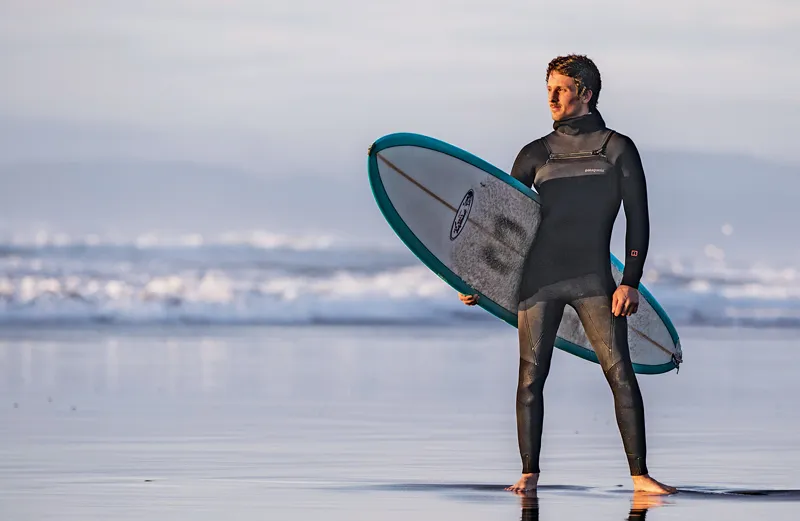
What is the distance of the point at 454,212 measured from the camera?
24.5ft

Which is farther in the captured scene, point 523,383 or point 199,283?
point 199,283

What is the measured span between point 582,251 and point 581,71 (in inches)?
28.1

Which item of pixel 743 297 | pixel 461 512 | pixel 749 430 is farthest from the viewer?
pixel 743 297

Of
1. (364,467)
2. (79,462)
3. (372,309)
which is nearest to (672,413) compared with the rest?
(364,467)

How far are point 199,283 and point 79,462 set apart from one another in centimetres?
1843

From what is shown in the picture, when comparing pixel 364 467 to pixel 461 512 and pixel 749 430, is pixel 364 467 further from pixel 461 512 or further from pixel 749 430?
pixel 749 430

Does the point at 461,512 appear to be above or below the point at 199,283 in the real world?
below

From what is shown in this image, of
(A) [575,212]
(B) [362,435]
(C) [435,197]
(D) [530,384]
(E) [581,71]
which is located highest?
(E) [581,71]

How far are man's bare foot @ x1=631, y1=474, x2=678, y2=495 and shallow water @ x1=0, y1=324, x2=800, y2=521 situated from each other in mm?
54

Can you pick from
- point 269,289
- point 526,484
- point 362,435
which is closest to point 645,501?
point 526,484

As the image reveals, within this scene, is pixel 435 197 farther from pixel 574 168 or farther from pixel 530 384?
pixel 530 384

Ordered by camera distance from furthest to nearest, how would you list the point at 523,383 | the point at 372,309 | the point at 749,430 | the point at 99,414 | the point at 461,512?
the point at 372,309 → the point at 99,414 → the point at 749,430 → the point at 523,383 → the point at 461,512

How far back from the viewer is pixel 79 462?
25.7ft

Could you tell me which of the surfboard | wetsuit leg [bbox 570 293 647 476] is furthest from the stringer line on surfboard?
Answer: wetsuit leg [bbox 570 293 647 476]
